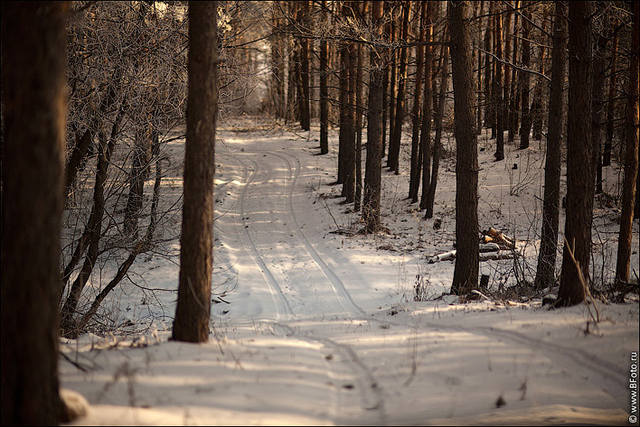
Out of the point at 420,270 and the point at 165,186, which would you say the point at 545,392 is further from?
the point at 165,186

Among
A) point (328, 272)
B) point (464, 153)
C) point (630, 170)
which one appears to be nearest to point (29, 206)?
point (464, 153)

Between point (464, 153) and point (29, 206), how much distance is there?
25.1 ft

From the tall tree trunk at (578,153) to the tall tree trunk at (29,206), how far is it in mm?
6044

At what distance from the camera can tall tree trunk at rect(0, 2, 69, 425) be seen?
138 inches

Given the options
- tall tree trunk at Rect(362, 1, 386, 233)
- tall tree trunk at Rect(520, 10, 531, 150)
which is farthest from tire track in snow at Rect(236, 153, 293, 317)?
tall tree trunk at Rect(520, 10, 531, 150)

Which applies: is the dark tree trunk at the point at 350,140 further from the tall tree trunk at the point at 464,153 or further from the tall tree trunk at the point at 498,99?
the tall tree trunk at the point at 464,153

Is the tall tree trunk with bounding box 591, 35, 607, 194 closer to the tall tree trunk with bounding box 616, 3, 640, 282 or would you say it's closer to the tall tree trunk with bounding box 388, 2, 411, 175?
the tall tree trunk with bounding box 616, 3, 640, 282

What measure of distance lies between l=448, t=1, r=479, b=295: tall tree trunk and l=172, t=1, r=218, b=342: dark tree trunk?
17.9 feet

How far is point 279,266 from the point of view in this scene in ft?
43.1

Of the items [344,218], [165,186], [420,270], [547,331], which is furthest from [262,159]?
[547,331]

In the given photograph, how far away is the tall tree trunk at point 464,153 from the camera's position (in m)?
9.10

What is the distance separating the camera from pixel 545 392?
14.6 feet

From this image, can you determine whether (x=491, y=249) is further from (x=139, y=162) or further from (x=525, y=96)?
(x=525, y=96)

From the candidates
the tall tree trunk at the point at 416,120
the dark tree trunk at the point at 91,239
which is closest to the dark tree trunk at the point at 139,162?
the dark tree trunk at the point at 91,239
